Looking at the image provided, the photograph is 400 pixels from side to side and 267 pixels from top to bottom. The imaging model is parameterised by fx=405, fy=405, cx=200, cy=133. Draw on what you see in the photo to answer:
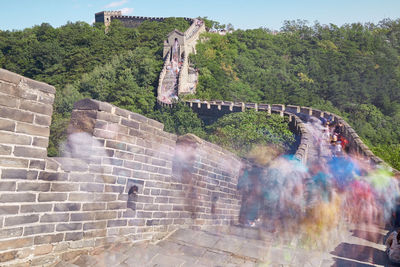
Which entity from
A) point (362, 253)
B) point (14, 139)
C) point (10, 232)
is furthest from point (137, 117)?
point (362, 253)

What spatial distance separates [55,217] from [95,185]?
600 millimetres

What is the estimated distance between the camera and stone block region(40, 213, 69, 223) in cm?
399

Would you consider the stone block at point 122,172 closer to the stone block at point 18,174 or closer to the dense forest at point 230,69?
the stone block at point 18,174

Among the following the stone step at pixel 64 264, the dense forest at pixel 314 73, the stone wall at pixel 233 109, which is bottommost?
the stone step at pixel 64 264

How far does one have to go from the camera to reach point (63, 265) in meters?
4.09

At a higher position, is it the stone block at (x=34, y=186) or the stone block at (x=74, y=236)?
the stone block at (x=34, y=186)

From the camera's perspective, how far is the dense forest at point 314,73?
4025 cm

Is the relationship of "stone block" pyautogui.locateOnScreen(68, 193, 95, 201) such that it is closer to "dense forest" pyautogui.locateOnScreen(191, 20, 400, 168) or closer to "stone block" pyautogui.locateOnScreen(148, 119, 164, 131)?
"stone block" pyautogui.locateOnScreen(148, 119, 164, 131)

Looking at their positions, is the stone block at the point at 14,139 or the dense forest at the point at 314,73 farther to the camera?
the dense forest at the point at 314,73

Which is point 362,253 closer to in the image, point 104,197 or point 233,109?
point 104,197

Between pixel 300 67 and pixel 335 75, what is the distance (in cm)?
502

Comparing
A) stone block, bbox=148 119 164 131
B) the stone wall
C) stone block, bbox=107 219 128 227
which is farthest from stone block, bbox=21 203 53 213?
the stone wall

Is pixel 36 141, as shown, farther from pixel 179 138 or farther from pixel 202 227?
pixel 202 227

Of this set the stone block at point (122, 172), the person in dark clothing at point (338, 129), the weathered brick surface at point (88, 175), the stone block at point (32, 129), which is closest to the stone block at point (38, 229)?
the weathered brick surface at point (88, 175)
